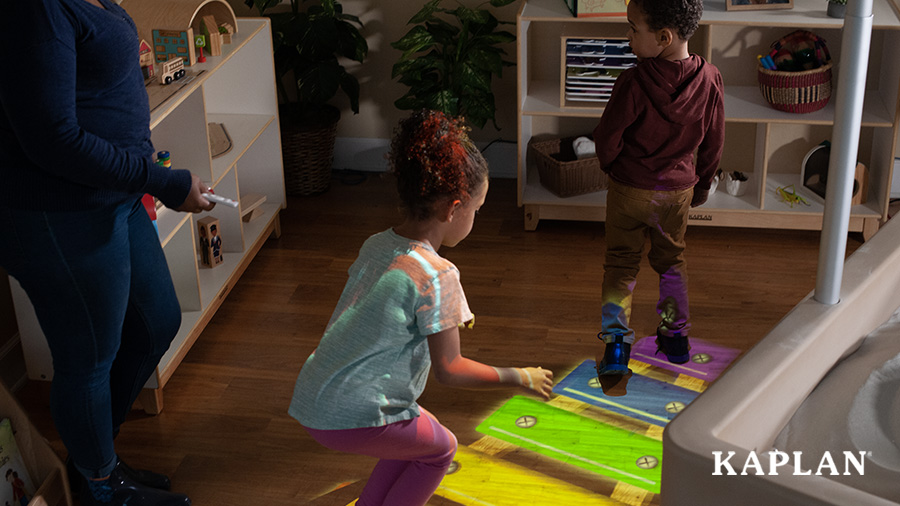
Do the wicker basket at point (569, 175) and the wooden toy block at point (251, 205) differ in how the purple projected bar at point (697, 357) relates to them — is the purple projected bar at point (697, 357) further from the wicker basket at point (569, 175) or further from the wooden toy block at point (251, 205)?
the wooden toy block at point (251, 205)

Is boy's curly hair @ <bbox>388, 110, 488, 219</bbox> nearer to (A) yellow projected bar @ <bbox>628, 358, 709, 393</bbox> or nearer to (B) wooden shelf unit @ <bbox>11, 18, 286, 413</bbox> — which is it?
(B) wooden shelf unit @ <bbox>11, 18, 286, 413</bbox>

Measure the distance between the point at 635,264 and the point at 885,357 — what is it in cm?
139

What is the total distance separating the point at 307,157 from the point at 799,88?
1.90 meters

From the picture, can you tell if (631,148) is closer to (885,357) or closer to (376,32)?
(885,357)

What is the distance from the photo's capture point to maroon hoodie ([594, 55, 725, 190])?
2.31 m

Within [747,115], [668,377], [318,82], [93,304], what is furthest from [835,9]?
[93,304]

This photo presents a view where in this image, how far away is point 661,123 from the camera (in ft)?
7.68

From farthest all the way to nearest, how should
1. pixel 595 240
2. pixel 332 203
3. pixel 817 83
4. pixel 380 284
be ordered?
pixel 332 203 → pixel 595 240 → pixel 817 83 → pixel 380 284

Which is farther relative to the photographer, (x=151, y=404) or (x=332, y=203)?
(x=332, y=203)

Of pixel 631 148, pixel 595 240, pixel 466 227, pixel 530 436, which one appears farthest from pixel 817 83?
pixel 466 227

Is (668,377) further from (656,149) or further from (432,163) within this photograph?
(432,163)

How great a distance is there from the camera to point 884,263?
1.25 metres

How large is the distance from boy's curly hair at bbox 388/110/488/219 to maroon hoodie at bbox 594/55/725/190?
0.89 meters

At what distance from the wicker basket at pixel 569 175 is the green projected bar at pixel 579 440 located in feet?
3.78
